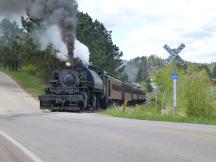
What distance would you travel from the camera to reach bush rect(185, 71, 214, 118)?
27.7 m

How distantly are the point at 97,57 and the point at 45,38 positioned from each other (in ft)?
106

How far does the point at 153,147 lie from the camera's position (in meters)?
12.0

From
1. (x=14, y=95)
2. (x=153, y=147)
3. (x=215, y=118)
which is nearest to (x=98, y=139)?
(x=153, y=147)

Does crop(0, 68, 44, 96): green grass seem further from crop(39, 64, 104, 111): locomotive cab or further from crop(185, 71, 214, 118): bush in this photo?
crop(185, 71, 214, 118): bush

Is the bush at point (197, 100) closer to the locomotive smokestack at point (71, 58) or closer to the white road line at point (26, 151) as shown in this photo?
the locomotive smokestack at point (71, 58)

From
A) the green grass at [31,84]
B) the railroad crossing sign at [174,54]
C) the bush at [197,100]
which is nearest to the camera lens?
the railroad crossing sign at [174,54]

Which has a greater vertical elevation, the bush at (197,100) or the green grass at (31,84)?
the green grass at (31,84)

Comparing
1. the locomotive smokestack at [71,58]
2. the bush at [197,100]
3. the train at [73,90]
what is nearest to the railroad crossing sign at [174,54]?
the bush at [197,100]

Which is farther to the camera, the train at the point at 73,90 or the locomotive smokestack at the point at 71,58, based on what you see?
the locomotive smokestack at the point at 71,58

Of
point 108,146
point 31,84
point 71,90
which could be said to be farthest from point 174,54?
point 31,84

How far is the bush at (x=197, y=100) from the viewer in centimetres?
2769

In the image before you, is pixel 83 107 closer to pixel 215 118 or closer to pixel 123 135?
pixel 215 118

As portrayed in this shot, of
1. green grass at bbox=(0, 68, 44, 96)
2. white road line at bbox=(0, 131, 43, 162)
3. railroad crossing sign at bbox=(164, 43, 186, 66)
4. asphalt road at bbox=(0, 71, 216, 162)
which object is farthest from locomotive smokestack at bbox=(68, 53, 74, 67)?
green grass at bbox=(0, 68, 44, 96)

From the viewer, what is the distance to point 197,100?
2802 cm
